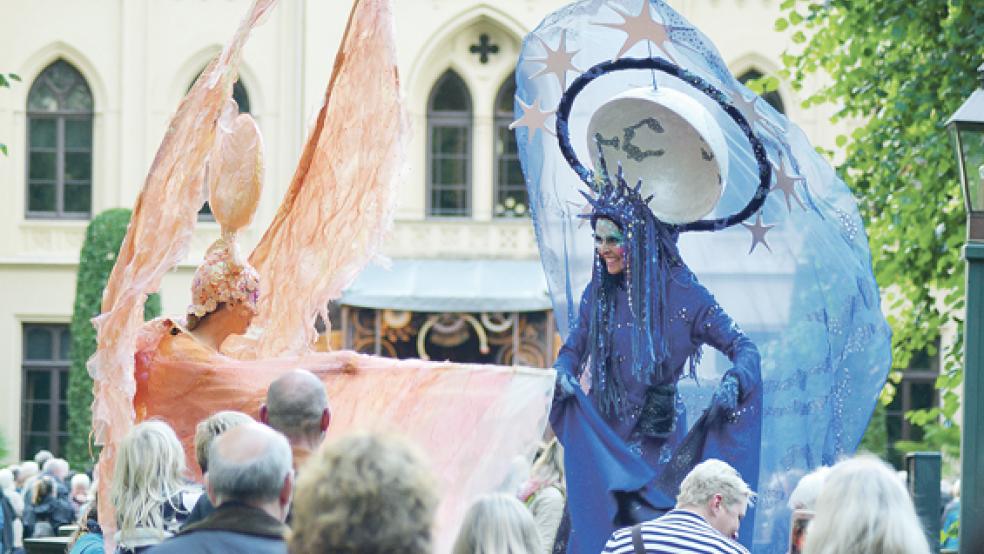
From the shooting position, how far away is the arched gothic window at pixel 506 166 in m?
30.3

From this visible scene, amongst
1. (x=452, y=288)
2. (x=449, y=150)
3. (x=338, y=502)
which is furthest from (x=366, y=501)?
(x=449, y=150)

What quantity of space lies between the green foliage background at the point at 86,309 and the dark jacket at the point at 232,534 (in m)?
22.8

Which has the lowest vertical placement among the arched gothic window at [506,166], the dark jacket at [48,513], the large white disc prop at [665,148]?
the dark jacket at [48,513]

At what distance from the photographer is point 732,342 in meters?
8.13

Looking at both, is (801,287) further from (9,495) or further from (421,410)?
(9,495)

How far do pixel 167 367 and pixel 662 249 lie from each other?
2.20 m

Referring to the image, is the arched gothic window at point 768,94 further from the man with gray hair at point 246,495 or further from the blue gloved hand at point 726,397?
the man with gray hair at point 246,495

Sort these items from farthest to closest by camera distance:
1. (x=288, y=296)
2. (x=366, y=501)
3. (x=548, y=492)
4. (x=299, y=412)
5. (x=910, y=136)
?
(x=910, y=136)
(x=548, y=492)
(x=288, y=296)
(x=299, y=412)
(x=366, y=501)

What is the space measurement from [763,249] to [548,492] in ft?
5.77

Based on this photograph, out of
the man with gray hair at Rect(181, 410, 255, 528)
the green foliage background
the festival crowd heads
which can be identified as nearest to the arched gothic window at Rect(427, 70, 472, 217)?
the green foliage background

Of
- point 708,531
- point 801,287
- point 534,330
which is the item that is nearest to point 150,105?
point 534,330

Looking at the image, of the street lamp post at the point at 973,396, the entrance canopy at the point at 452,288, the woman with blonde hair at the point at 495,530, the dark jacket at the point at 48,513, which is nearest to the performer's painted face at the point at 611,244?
the street lamp post at the point at 973,396

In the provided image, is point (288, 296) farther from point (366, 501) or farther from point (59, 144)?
point (59, 144)

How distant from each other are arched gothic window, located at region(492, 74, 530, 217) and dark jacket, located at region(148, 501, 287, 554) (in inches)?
1005
